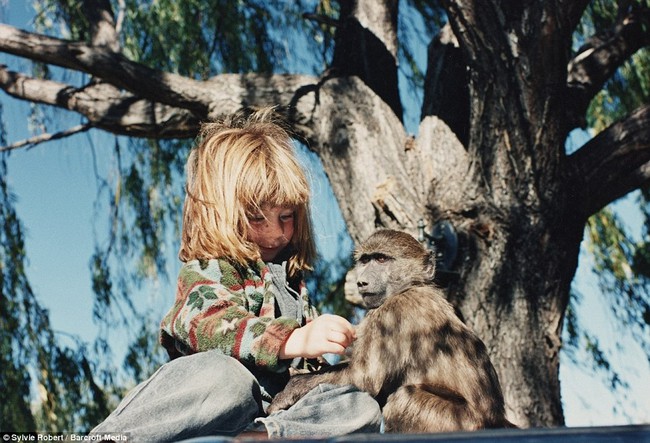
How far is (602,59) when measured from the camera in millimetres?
6562

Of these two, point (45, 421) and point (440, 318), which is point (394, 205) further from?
A: point (45, 421)

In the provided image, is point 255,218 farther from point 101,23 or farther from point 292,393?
point 101,23

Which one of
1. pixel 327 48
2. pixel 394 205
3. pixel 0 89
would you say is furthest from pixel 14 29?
pixel 394 205

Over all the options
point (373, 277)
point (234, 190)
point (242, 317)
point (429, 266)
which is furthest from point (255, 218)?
point (429, 266)

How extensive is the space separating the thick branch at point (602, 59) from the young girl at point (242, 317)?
11.4 ft

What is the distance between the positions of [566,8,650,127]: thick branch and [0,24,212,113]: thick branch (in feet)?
9.72

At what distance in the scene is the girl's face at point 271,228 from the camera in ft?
11.1

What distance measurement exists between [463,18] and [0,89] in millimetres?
4646

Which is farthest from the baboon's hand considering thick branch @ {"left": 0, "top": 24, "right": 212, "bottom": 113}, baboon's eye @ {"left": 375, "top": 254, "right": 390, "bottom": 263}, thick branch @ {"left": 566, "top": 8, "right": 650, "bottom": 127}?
thick branch @ {"left": 566, "top": 8, "right": 650, "bottom": 127}

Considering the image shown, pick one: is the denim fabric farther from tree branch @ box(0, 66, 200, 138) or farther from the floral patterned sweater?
tree branch @ box(0, 66, 200, 138)

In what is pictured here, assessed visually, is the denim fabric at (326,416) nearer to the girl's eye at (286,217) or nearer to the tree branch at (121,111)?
the girl's eye at (286,217)

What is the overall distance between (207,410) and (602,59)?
5.12 metres

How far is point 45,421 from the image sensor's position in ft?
23.8

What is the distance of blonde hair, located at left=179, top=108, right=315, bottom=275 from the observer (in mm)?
3229
